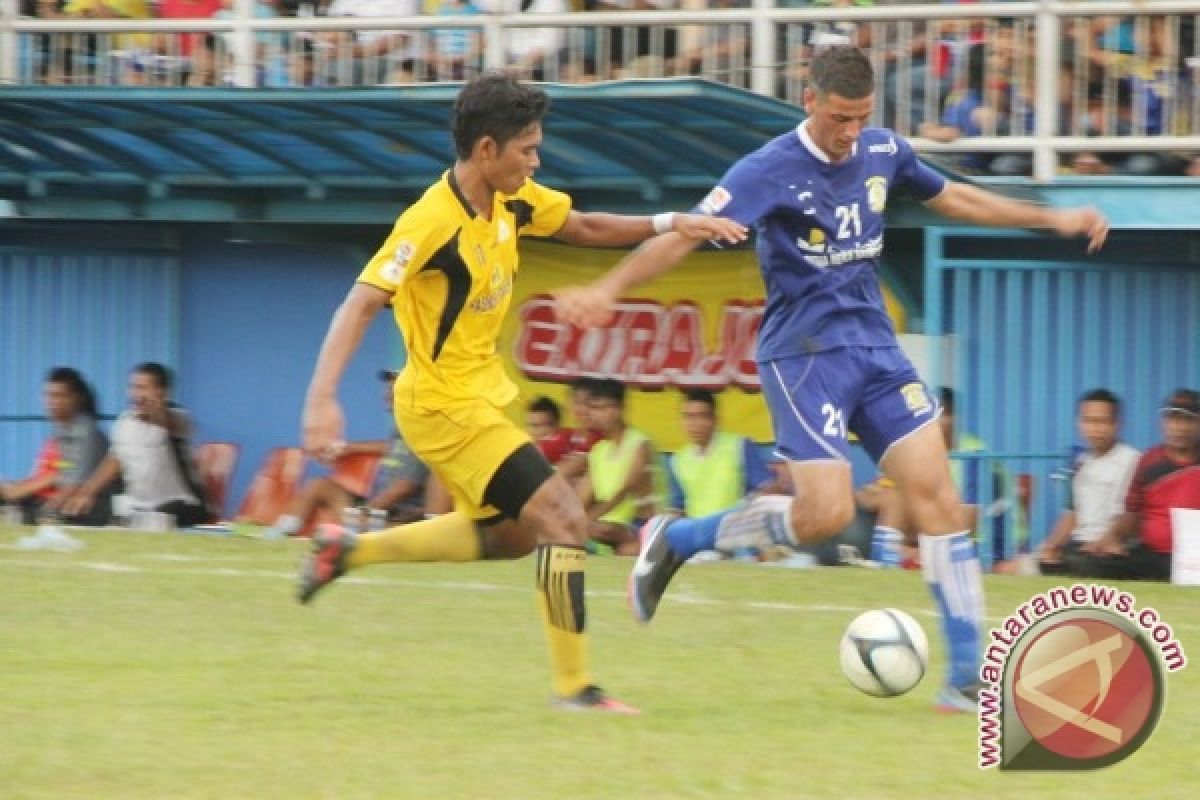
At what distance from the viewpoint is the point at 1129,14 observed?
15.4 m

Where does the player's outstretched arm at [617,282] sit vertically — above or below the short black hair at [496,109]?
below

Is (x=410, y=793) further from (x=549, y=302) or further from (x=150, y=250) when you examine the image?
(x=150, y=250)

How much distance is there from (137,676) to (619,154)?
24.8 feet

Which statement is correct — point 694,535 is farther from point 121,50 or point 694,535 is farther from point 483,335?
point 121,50

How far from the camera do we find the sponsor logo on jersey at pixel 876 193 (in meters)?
9.00

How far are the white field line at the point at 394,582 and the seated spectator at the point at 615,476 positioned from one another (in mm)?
2636

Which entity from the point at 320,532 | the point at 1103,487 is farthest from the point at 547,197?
the point at 1103,487

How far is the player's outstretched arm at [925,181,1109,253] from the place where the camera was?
9336 millimetres

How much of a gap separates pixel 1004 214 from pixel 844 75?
3.36 feet

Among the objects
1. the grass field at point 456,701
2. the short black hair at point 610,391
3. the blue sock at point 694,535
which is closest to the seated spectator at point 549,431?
the short black hair at point 610,391

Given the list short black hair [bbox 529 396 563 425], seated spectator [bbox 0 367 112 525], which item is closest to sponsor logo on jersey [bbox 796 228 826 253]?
short black hair [bbox 529 396 563 425]

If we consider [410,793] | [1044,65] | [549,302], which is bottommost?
[410,793]

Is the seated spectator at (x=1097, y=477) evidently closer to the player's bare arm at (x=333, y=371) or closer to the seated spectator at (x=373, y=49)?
the seated spectator at (x=373, y=49)

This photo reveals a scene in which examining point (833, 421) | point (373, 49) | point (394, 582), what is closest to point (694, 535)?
point (833, 421)
